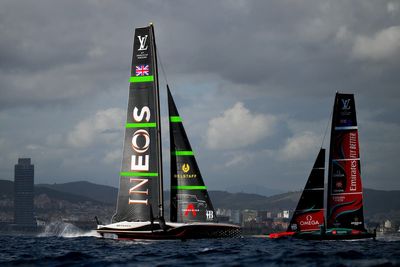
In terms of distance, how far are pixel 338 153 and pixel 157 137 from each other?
17.3 meters

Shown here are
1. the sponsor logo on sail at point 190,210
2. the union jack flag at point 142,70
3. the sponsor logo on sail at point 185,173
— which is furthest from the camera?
the sponsor logo on sail at point 185,173

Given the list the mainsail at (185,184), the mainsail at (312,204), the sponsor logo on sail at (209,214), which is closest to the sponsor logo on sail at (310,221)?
the mainsail at (312,204)

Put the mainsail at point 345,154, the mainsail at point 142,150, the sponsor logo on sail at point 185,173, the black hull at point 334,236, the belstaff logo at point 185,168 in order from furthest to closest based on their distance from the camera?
1. the mainsail at point 345,154
2. the black hull at point 334,236
3. the belstaff logo at point 185,168
4. the sponsor logo on sail at point 185,173
5. the mainsail at point 142,150

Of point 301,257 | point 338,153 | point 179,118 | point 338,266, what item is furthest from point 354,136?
point 338,266

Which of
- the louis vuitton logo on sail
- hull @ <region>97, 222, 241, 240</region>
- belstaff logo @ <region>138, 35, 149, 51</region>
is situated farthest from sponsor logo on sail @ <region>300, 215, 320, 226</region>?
belstaff logo @ <region>138, 35, 149, 51</region>

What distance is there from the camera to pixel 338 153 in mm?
65062

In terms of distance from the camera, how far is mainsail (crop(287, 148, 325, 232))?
2645 inches

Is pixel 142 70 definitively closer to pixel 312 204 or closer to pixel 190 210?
pixel 190 210

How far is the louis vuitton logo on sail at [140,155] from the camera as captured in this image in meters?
57.6

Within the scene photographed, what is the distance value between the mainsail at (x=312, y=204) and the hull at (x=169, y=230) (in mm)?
11324

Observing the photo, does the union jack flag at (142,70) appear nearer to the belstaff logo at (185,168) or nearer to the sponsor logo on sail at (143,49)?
the sponsor logo on sail at (143,49)

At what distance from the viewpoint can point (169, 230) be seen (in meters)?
55.9

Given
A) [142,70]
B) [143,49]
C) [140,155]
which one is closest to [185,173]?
[140,155]

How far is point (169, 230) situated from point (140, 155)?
6.38m
